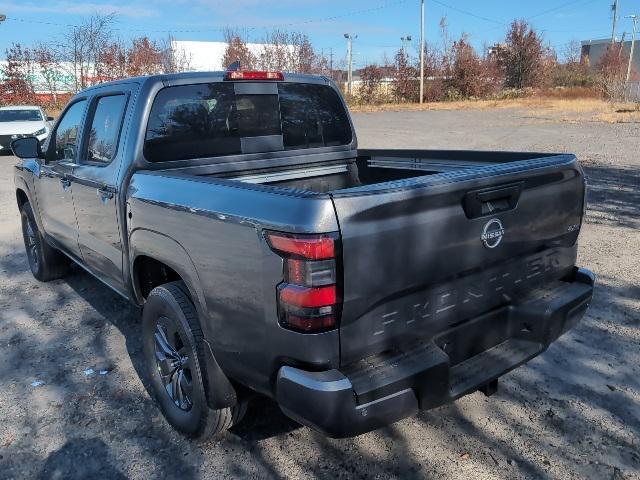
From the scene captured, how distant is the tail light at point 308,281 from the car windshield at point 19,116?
18742 millimetres

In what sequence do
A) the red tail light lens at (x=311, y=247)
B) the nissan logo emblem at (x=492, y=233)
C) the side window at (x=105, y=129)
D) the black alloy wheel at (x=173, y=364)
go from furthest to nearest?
the side window at (x=105, y=129)
the black alloy wheel at (x=173, y=364)
the nissan logo emblem at (x=492, y=233)
the red tail light lens at (x=311, y=247)

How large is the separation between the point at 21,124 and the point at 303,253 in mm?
18535

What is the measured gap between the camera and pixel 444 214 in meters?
2.37

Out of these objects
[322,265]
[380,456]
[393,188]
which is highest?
[393,188]

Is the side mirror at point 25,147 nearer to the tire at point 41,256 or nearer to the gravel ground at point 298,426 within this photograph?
the tire at point 41,256

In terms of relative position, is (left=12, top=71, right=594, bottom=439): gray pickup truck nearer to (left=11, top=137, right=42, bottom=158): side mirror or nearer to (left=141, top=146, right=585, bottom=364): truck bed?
(left=141, top=146, right=585, bottom=364): truck bed

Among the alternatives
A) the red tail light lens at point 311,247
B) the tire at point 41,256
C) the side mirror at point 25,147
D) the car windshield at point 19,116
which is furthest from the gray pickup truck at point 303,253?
the car windshield at point 19,116

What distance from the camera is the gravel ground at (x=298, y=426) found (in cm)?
280

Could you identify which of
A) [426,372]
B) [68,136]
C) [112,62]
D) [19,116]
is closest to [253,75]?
[68,136]

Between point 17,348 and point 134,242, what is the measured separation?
1799 mm

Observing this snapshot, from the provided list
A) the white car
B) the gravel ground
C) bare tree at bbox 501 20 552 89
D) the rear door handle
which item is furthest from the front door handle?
bare tree at bbox 501 20 552 89

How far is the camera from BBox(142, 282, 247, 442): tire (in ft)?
9.11

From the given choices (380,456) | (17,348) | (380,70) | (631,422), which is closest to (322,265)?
(380,456)

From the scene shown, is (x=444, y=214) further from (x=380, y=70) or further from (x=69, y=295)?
(x=380, y=70)
